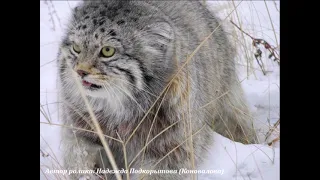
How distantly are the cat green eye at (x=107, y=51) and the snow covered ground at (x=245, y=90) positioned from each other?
57 cm

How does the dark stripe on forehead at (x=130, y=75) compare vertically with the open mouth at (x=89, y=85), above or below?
above

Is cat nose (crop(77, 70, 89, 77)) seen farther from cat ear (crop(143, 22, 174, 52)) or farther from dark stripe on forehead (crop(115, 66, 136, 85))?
Answer: cat ear (crop(143, 22, 174, 52))

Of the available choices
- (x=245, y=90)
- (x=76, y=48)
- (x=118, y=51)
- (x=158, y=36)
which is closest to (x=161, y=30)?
(x=158, y=36)

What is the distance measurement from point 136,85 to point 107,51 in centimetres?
26

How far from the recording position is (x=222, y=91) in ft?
13.1

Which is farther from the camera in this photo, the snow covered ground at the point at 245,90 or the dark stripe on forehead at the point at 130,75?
the snow covered ground at the point at 245,90

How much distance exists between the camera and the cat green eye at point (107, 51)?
3.04 meters

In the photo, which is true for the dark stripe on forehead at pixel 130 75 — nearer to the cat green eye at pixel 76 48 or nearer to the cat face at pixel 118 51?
the cat face at pixel 118 51

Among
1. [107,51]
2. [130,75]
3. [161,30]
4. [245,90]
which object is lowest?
[245,90]

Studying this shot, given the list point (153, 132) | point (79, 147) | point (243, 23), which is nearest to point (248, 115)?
point (243, 23)

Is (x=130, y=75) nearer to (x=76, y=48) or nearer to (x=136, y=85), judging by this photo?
(x=136, y=85)

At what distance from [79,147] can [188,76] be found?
790 mm

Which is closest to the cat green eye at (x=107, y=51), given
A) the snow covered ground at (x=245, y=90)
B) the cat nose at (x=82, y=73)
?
the cat nose at (x=82, y=73)

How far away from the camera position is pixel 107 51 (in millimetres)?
3045
